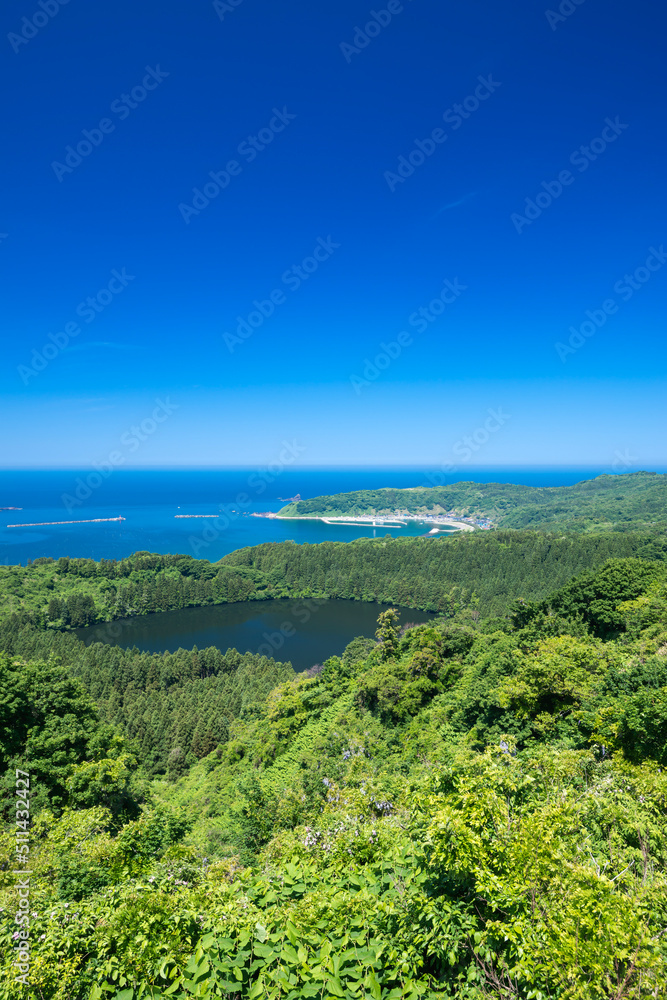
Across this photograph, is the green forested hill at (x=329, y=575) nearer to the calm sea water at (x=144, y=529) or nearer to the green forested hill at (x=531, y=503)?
the calm sea water at (x=144, y=529)

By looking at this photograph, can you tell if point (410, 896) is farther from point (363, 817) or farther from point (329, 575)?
point (329, 575)

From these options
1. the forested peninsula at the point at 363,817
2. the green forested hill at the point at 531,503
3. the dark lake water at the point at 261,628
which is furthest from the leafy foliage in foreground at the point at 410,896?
the green forested hill at the point at 531,503

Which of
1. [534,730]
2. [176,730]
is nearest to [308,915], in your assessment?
[534,730]

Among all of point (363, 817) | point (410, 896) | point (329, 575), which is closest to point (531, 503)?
point (329, 575)

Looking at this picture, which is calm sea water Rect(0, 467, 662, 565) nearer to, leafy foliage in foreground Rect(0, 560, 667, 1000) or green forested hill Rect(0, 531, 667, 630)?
green forested hill Rect(0, 531, 667, 630)

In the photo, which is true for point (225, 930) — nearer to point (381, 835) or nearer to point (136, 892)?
point (136, 892)

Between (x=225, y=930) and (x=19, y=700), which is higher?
(x=225, y=930)
